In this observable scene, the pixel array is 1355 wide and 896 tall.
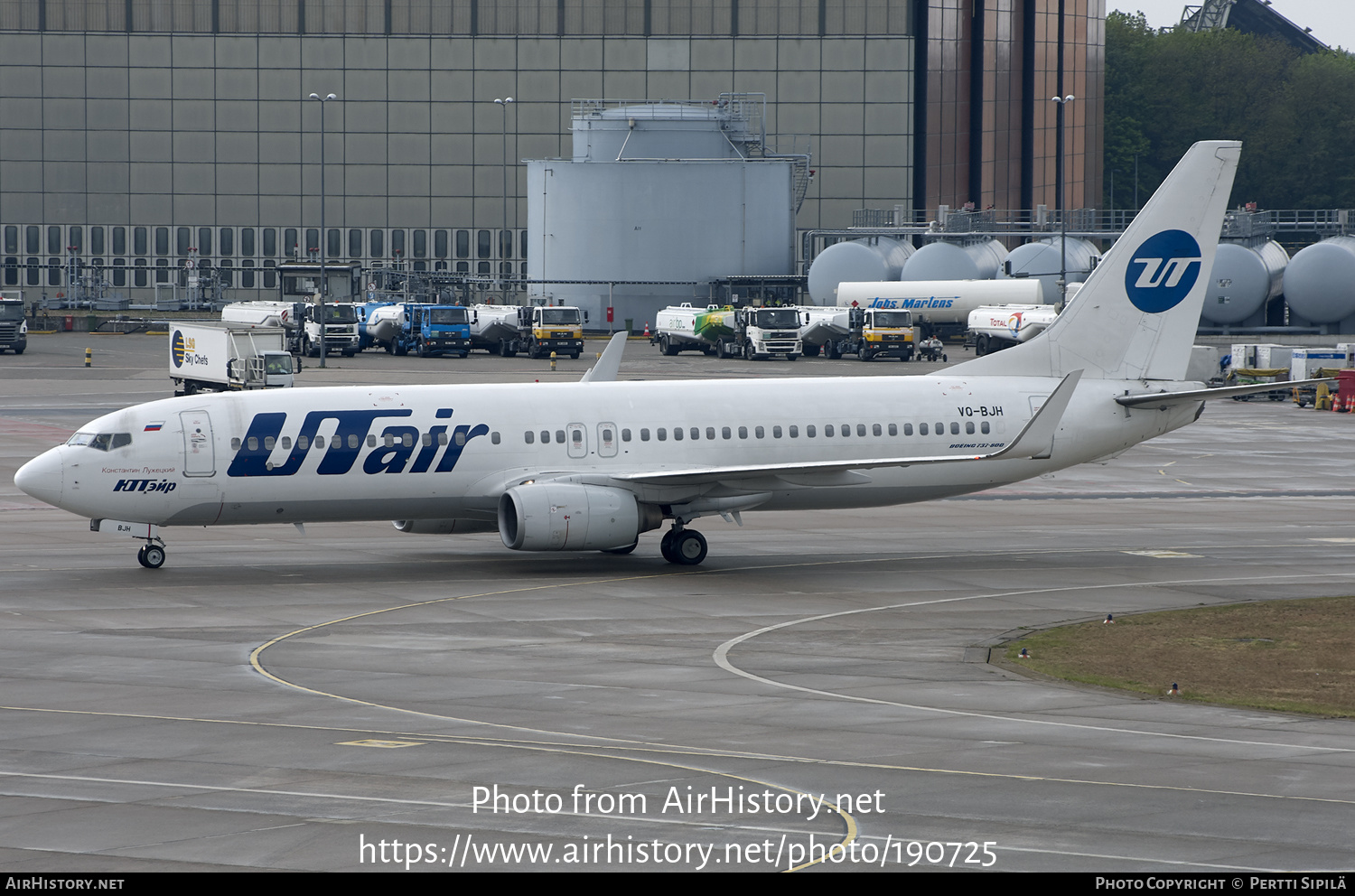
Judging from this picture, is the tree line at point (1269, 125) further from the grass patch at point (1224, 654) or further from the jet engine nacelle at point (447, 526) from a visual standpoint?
the grass patch at point (1224, 654)

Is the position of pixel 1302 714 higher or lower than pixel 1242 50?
lower

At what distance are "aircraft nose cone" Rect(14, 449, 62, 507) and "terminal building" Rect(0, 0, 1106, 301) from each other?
112 m

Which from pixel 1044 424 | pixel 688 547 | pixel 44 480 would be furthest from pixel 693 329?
pixel 44 480

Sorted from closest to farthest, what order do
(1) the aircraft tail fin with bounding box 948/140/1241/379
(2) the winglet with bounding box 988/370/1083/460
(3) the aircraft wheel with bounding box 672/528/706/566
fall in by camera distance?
(2) the winglet with bounding box 988/370/1083/460 < (3) the aircraft wheel with bounding box 672/528/706/566 < (1) the aircraft tail fin with bounding box 948/140/1241/379

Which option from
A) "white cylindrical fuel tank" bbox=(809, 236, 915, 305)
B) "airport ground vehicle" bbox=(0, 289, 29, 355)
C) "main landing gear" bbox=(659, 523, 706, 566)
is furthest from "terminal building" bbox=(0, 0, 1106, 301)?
"main landing gear" bbox=(659, 523, 706, 566)

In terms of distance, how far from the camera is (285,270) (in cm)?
12681

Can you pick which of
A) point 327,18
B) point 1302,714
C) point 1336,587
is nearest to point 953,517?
point 1336,587

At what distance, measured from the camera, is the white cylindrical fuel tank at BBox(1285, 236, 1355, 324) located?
11312 cm

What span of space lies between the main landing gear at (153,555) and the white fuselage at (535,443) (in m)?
1.60

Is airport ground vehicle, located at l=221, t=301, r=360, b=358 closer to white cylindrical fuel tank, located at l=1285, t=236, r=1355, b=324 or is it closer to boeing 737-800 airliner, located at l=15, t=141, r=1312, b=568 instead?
white cylindrical fuel tank, located at l=1285, t=236, r=1355, b=324

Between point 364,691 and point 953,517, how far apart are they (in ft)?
86.1

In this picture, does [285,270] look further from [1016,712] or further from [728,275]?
[1016,712]

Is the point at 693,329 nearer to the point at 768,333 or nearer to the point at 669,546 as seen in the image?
the point at 768,333

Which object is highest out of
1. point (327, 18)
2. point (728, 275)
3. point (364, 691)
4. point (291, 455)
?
point (327, 18)
